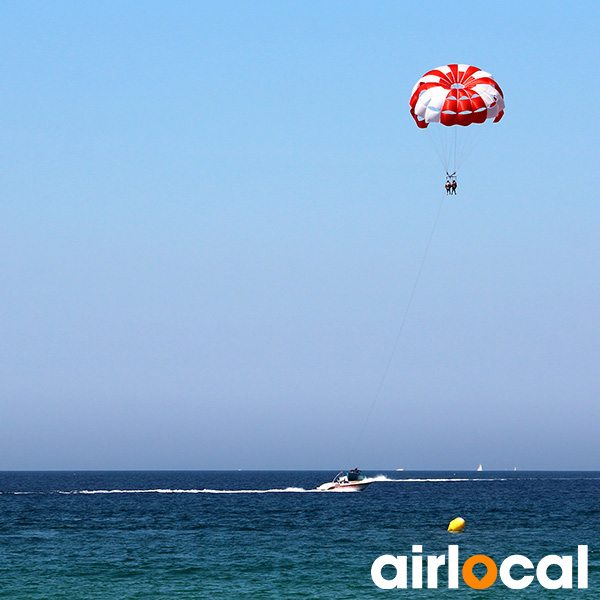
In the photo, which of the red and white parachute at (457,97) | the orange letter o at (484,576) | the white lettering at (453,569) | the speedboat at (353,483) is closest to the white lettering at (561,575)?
the orange letter o at (484,576)

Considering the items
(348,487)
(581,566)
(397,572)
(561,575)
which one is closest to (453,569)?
(397,572)

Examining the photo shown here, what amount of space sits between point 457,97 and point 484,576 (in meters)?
27.4

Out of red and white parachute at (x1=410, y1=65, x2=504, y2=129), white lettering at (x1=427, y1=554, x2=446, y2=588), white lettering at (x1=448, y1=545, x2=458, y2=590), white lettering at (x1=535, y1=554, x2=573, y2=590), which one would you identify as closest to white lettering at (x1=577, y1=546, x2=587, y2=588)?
white lettering at (x1=535, y1=554, x2=573, y2=590)

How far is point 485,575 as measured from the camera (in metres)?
50.2

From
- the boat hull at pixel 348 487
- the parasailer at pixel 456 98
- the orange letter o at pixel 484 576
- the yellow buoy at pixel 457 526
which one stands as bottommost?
the orange letter o at pixel 484 576

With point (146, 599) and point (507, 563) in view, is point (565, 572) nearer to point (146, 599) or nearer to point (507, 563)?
point (507, 563)

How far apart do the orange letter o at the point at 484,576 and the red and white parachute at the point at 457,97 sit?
2587 cm

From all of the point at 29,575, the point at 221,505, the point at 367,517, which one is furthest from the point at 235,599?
the point at 221,505

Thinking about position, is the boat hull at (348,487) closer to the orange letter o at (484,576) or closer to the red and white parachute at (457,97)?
the orange letter o at (484,576)

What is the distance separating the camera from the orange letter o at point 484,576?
156ft

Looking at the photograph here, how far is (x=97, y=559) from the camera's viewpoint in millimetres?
56469

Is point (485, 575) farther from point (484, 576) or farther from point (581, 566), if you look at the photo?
point (581, 566)

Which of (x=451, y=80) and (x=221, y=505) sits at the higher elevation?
(x=451, y=80)

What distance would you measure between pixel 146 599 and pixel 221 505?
73514mm
